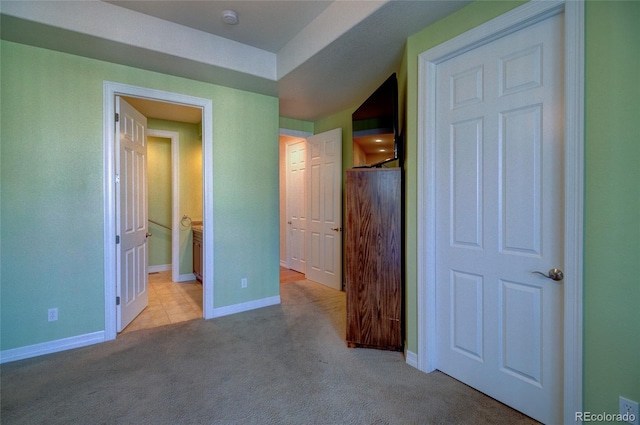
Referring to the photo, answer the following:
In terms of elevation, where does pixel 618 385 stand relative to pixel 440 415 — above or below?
above

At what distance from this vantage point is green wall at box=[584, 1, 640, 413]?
50.3 inches

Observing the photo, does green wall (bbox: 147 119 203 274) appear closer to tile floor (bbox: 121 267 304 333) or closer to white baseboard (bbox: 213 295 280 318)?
tile floor (bbox: 121 267 304 333)

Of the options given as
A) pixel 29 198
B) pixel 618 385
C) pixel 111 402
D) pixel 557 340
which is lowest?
pixel 111 402

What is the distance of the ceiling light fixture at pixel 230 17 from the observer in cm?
230

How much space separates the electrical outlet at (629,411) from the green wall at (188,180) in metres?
4.92

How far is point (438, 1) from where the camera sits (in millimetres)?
1791

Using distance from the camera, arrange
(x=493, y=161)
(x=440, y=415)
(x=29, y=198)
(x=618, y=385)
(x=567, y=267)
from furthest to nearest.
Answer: (x=29, y=198), (x=493, y=161), (x=440, y=415), (x=567, y=267), (x=618, y=385)

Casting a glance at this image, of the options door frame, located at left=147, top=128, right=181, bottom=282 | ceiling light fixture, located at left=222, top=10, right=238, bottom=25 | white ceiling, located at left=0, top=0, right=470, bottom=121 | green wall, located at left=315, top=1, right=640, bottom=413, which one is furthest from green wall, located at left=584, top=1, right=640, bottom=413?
door frame, located at left=147, top=128, right=181, bottom=282

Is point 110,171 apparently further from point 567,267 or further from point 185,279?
point 567,267

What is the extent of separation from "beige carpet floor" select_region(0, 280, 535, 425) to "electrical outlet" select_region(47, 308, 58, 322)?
11.5 inches

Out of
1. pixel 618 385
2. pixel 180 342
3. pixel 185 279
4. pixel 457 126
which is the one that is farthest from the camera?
pixel 185 279

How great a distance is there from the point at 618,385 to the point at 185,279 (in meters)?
4.89

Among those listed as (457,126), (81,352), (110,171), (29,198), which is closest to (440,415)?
(457,126)

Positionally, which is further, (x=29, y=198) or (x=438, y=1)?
(x=29, y=198)
